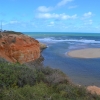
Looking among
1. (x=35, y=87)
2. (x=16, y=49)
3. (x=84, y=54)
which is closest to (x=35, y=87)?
(x=35, y=87)

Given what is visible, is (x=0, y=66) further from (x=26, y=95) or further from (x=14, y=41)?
(x=14, y=41)

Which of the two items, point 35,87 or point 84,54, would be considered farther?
point 84,54

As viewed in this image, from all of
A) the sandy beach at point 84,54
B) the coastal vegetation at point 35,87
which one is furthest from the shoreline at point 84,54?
the coastal vegetation at point 35,87

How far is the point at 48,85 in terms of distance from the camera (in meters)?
8.71

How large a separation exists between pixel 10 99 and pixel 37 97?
3.00 ft

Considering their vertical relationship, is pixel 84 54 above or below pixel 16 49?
below

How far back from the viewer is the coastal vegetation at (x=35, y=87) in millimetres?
6644

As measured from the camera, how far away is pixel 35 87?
7.64 meters

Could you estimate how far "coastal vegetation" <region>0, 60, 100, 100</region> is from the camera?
6.64 metres

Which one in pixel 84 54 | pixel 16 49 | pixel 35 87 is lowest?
pixel 84 54

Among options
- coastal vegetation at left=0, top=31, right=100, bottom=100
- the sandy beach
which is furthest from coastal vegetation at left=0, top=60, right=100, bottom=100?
the sandy beach

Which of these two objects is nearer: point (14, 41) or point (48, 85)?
point (48, 85)

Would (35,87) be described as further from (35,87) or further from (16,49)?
(16,49)

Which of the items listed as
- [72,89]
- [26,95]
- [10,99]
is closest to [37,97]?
[26,95]
